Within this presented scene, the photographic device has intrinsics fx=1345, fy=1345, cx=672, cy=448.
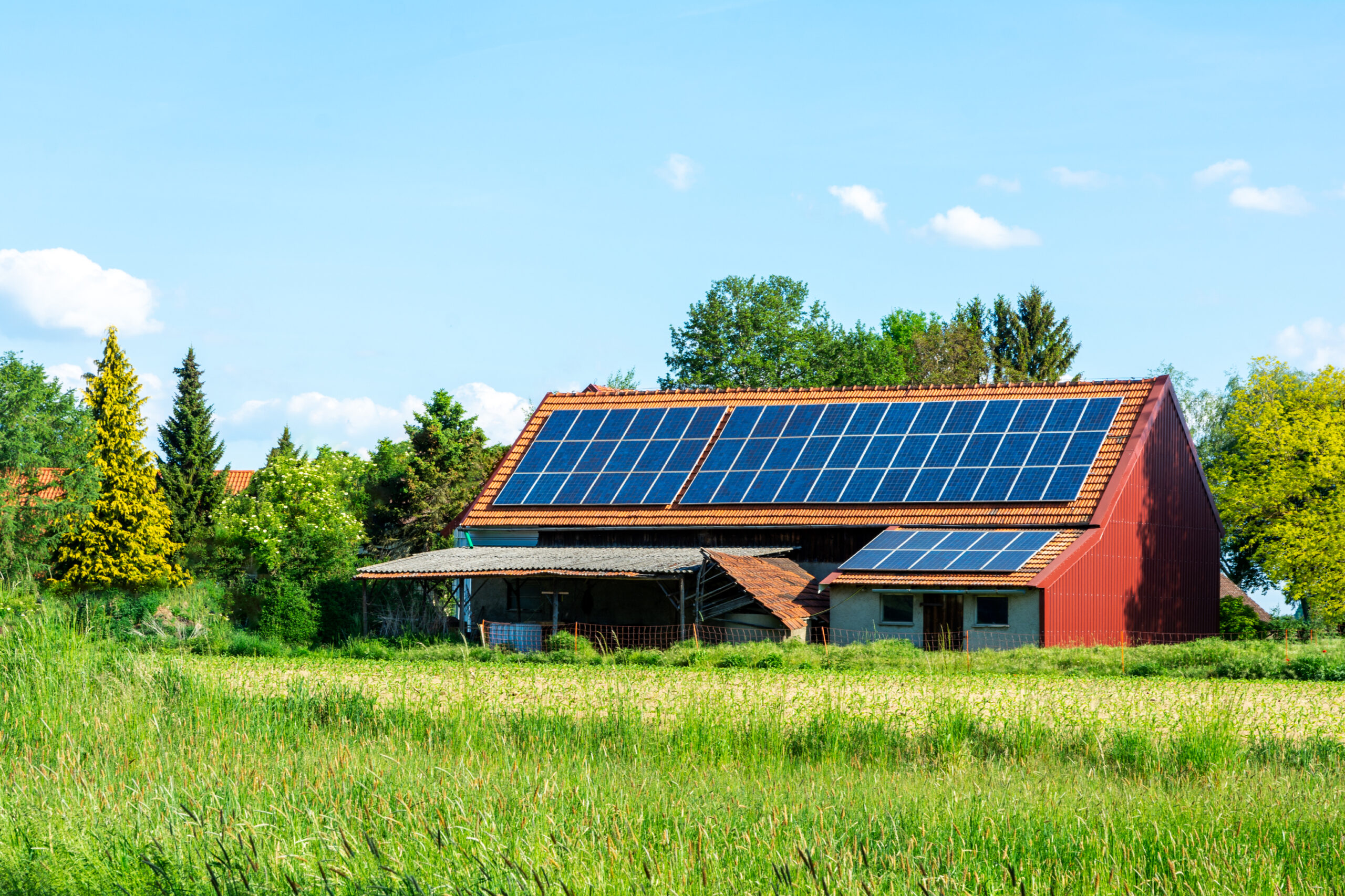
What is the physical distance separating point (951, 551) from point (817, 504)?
16.2 ft

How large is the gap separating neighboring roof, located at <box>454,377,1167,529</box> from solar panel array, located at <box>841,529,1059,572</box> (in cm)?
86

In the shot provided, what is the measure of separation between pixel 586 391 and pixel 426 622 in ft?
33.8

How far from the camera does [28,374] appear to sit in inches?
2351

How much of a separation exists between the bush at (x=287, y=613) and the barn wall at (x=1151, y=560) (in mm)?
18375

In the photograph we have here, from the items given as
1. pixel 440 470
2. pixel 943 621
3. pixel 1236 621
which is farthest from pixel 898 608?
pixel 440 470

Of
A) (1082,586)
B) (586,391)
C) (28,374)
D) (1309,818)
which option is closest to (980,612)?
(1082,586)

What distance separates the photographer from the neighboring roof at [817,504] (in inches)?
1294

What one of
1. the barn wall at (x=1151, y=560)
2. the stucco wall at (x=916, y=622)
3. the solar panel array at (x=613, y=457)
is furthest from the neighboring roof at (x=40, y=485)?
the barn wall at (x=1151, y=560)

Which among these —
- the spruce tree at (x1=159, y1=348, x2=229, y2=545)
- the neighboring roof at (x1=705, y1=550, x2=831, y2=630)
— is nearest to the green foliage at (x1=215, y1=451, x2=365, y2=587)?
the spruce tree at (x1=159, y1=348, x2=229, y2=545)

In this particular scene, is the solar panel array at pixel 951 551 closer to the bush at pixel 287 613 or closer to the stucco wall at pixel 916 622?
the stucco wall at pixel 916 622

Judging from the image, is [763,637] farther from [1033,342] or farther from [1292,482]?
[1033,342]

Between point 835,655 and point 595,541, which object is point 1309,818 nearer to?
point 835,655

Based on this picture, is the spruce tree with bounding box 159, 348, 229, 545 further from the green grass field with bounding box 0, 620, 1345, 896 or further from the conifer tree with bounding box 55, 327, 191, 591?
the green grass field with bounding box 0, 620, 1345, 896

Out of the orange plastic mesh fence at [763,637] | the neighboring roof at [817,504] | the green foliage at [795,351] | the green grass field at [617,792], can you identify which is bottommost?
the green grass field at [617,792]
